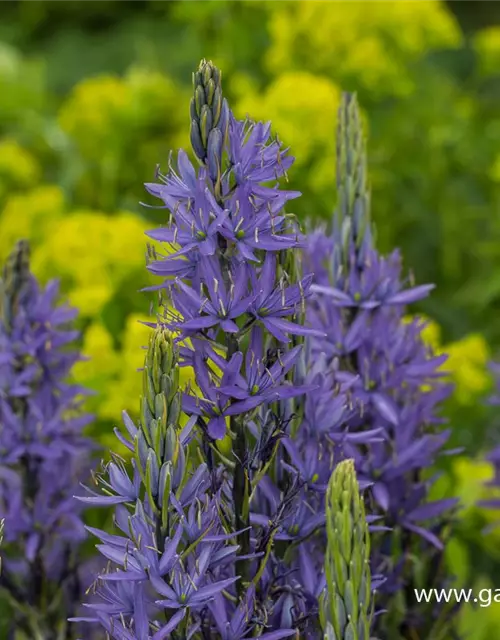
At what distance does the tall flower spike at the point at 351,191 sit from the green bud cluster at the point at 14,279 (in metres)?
0.31

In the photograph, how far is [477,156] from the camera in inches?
84.3

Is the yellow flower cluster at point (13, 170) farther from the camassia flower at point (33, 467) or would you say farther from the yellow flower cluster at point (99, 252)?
the camassia flower at point (33, 467)

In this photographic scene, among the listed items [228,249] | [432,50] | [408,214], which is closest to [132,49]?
[432,50]

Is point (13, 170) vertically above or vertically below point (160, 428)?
above

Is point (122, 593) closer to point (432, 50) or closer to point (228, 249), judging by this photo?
point (228, 249)

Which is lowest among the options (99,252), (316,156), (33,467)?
(33,467)

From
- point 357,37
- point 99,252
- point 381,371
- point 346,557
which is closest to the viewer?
point 346,557

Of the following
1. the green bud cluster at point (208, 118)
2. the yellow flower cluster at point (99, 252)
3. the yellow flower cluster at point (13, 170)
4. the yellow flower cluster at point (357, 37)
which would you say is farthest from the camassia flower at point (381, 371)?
the yellow flower cluster at point (13, 170)

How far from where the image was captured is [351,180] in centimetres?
90

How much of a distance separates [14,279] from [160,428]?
414 millimetres

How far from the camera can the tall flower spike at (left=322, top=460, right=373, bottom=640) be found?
0.60 meters

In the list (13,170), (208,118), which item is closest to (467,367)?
(208,118)

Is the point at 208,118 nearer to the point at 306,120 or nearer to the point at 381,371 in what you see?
the point at 381,371

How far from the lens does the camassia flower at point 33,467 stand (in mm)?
976
